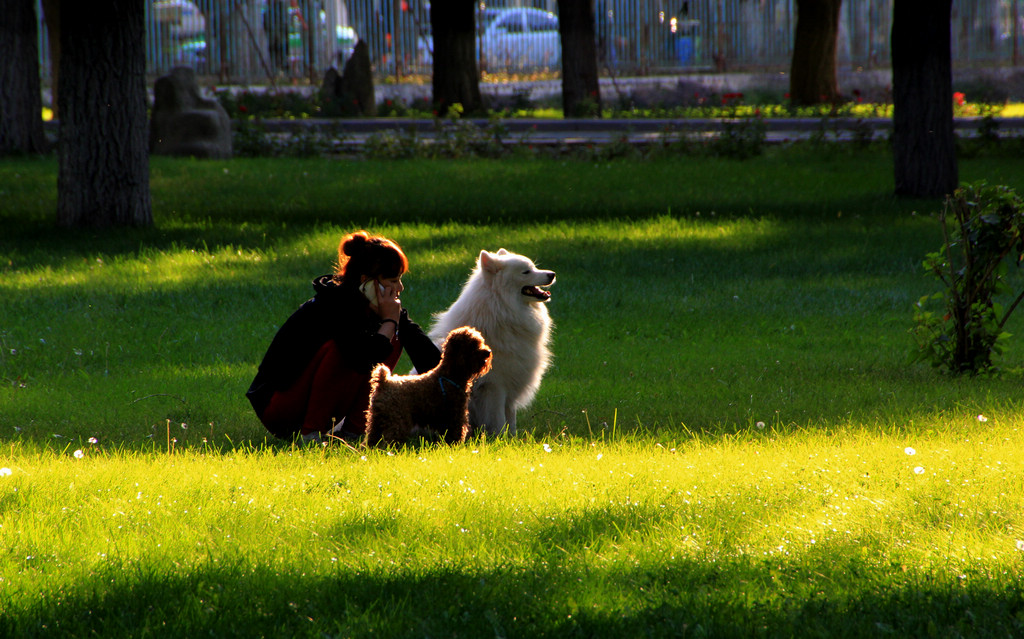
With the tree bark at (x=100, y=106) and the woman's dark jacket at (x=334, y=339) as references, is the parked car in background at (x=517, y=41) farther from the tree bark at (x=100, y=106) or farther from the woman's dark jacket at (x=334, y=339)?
the woman's dark jacket at (x=334, y=339)

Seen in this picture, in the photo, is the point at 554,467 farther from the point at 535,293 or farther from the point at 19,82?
the point at 19,82

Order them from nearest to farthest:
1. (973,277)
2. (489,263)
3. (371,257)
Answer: (371,257), (489,263), (973,277)

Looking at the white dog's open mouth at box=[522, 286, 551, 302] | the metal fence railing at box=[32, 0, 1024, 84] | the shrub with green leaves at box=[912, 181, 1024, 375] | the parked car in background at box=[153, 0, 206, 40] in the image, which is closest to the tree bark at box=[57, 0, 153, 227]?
the white dog's open mouth at box=[522, 286, 551, 302]

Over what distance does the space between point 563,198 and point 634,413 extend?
32.2ft

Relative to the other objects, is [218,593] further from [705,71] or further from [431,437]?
[705,71]

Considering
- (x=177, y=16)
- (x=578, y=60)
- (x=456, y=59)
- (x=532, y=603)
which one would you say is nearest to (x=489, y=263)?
(x=532, y=603)

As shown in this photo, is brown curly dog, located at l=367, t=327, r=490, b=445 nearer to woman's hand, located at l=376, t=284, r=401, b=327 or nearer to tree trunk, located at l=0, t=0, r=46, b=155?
woman's hand, located at l=376, t=284, r=401, b=327

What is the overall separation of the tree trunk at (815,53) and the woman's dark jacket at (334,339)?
2555 cm

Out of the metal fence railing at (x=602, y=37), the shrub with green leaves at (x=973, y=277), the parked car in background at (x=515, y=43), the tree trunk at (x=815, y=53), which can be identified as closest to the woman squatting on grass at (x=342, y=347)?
the shrub with green leaves at (x=973, y=277)

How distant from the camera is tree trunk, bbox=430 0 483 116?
27406 millimetres

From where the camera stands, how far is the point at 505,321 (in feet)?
19.8

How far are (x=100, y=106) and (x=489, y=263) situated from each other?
9.12 m

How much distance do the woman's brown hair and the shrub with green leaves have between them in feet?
12.1

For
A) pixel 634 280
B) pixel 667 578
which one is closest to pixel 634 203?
pixel 634 280
